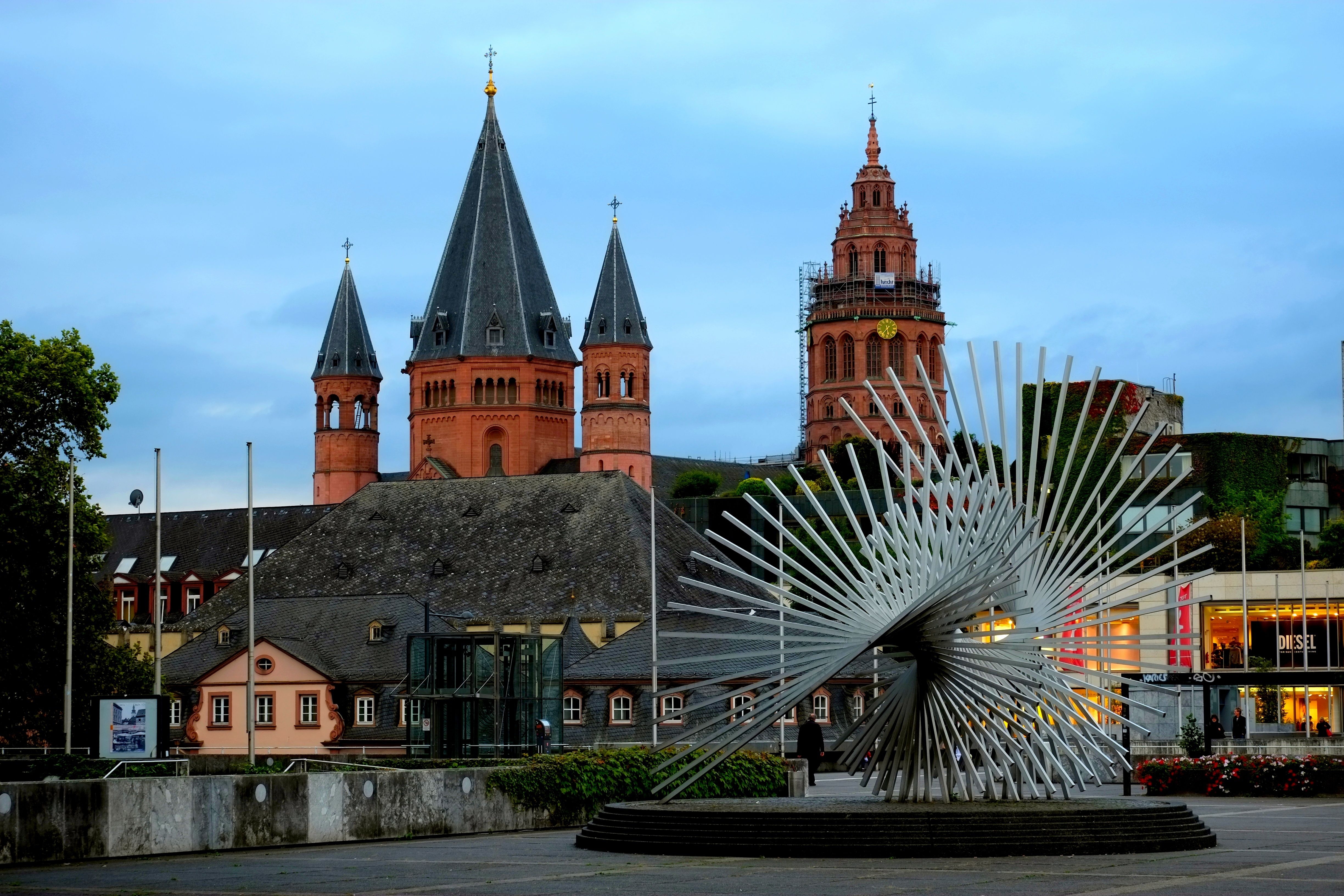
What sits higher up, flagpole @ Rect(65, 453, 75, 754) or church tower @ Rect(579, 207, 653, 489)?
church tower @ Rect(579, 207, 653, 489)

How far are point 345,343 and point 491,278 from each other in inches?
802

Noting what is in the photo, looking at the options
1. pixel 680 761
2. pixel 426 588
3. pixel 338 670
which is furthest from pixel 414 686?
pixel 426 588

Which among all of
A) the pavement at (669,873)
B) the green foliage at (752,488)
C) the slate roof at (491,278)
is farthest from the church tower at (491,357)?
the pavement at (669,873)

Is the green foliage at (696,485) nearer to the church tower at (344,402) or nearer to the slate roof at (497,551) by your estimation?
the church tower at (344,402)

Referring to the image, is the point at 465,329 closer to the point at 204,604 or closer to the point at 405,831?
the point at 204,604

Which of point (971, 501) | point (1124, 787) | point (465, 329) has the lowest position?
point (1124, 787)

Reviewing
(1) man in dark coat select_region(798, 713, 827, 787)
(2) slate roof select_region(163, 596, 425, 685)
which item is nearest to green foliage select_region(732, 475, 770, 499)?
(2) slate roof select_region(163, 596, 425, 685)

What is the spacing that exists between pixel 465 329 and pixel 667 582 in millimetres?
82686

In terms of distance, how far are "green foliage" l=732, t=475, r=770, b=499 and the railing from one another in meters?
100

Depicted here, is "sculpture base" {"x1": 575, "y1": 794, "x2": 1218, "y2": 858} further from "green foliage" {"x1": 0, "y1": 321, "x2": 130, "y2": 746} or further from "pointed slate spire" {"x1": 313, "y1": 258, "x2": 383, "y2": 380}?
"pointed slate spire" {"x1": 313, "y1": 258, "x2": 383, "y2": 380}

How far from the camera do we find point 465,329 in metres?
169

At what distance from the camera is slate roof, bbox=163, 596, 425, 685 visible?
8325cm

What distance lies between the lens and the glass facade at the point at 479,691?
42.7 metres

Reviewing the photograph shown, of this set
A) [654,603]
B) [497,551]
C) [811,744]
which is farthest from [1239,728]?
[497,551]
